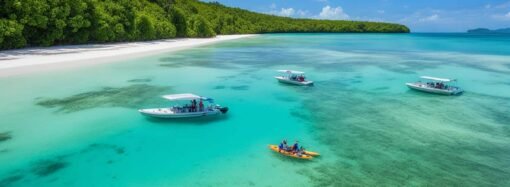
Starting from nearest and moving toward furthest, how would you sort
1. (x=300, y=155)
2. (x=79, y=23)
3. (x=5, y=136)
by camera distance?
(x=300, y=155) < (x=5, y=136) < (x=79, y=23)

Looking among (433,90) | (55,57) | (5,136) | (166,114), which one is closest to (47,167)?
(5,136)

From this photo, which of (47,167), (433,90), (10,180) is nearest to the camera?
(10,180)

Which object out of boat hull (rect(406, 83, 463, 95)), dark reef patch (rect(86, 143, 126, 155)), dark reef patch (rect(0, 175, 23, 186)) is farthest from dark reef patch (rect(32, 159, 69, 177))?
boat hull (rect(406, 83, 463, 95))

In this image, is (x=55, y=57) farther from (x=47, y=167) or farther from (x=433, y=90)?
(x=433, y=90)

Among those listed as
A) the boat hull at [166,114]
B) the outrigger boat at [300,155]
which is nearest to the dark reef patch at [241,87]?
the boat hull at [166,114]

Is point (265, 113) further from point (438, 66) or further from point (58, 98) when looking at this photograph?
point (438, 66)

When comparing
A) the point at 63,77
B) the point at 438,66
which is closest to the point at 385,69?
the point at 438,66
